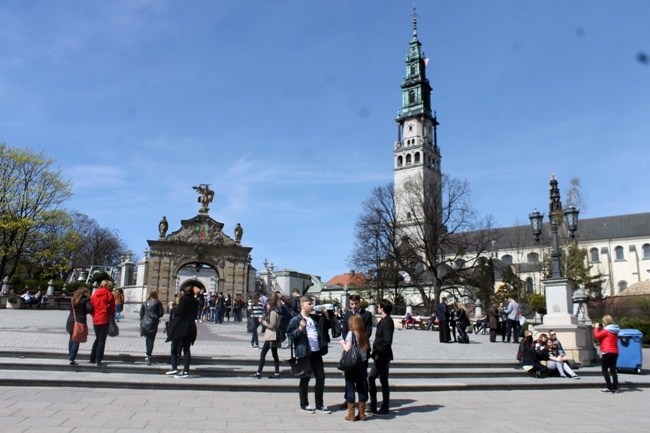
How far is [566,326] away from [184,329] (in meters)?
10.8

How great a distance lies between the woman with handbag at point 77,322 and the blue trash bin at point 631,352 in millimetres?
13665

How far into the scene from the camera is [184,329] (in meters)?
9.75

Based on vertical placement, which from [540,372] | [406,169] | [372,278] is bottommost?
[540,372]

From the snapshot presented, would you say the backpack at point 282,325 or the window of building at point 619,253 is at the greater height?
the window of building at point 619,253

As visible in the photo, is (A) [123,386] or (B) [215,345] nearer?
(A) [123,386]

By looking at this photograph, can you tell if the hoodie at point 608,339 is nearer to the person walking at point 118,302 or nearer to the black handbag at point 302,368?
the black handbag at point 302,368

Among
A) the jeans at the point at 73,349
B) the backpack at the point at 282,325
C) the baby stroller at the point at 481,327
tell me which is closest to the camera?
the jeans at the point at 73,349

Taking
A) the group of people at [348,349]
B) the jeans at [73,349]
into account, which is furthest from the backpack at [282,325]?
the jeans at [73,349]

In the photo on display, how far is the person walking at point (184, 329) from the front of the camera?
31.9ft

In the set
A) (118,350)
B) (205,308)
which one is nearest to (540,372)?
(118,350)

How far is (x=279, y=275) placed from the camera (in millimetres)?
82438

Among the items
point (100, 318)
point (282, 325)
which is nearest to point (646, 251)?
point (282, 325)

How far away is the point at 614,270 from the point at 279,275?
2091 inches

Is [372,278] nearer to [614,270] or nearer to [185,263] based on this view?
[185,263]
